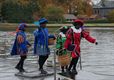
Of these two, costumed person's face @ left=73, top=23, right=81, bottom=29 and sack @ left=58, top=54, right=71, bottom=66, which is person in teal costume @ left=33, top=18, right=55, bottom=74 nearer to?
costumed person's face @ left=73, top=23, right=81, bottom=29

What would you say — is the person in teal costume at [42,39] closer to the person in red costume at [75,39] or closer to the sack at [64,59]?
the person in red costume at [75,39]

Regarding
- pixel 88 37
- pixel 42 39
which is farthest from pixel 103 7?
pixel 88 37

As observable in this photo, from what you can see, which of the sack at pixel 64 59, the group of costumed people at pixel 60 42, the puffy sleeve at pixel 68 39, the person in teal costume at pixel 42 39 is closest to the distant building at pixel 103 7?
the group of costumed people at pixel 60 42

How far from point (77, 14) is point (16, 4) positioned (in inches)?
1446

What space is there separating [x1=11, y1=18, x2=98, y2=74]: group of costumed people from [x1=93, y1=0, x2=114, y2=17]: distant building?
139 m

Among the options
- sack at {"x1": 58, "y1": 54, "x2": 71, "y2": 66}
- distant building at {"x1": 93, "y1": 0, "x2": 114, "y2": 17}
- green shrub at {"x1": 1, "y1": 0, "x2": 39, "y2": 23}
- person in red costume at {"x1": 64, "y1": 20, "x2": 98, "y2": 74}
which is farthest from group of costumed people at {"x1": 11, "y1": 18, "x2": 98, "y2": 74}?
distant building at {"x1": 93, "y1": 0, "x2": 114, "y2": 17}

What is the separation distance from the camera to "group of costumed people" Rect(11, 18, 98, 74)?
1265 cm

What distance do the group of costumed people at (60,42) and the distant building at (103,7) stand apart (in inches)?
5461

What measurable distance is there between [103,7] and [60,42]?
14113 centimetres

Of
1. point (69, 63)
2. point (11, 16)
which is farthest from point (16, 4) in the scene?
point (69, 63)

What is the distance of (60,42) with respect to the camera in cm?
1358

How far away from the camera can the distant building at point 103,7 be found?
152300mm

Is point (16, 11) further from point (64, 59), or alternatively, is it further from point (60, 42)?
point (64, 59)

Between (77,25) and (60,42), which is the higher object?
(77,25)
